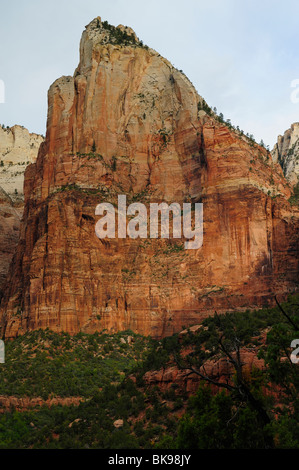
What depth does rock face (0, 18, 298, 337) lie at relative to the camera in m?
69.4

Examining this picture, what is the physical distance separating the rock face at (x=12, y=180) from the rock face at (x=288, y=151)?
5356 cm

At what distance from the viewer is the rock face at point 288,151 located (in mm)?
113875

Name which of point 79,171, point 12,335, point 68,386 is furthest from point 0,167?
point 68,386

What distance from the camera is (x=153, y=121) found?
3351 inches

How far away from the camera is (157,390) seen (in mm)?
46469

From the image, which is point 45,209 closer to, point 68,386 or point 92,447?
point 68,386

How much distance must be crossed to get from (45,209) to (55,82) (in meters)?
21.3

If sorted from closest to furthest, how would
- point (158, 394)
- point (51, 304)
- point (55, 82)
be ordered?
point (158, 394) < point (51, 304) < point (55, 82)
